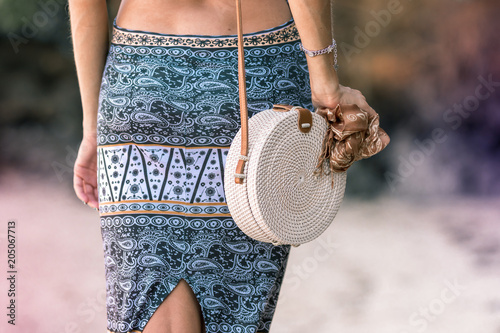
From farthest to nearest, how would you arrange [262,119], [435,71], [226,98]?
1. [435,71]
2. [226,98]
3. [262,119]

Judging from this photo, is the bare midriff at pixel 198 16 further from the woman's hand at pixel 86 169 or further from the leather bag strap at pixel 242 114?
the woman's hand at pixel 86 169

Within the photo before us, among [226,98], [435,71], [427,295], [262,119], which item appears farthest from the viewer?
[435,71]

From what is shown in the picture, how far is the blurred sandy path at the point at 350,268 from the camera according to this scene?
3.23m

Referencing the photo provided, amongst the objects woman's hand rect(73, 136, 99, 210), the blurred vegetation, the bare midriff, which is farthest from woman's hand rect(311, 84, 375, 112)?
the blurred vegetation

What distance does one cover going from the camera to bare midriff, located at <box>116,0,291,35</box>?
149 cm

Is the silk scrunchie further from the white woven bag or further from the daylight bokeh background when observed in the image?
the daylight bokeh background

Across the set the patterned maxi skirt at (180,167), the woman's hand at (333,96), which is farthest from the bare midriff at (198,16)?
the woman's hand at (333,96)

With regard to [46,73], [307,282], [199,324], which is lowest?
[307,282]

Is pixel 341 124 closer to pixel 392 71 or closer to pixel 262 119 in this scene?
pixel 262 119

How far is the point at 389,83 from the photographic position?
369 cm

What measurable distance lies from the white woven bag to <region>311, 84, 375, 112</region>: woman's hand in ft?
0.18

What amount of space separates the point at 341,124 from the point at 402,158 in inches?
88.1

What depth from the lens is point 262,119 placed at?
1377mm

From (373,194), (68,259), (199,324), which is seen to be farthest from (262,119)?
(373,194)
